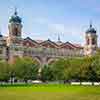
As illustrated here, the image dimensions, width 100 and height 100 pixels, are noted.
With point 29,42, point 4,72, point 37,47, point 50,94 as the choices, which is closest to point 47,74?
point 4,72

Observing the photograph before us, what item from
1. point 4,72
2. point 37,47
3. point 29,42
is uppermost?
point 29,42

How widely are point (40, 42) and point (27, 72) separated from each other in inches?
1450

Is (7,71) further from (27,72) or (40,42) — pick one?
(40,42)

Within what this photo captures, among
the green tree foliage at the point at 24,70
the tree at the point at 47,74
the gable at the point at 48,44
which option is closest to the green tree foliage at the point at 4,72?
the green tree foliage at the point at 24,70

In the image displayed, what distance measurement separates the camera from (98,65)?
61594 millimetres

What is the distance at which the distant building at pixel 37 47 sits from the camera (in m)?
111

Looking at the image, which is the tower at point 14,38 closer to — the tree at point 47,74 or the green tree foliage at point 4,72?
the tree at point 47,74

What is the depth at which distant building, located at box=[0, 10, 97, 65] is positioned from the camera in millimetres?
110562

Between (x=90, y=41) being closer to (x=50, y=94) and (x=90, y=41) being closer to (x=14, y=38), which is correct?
(x=14, y=38)

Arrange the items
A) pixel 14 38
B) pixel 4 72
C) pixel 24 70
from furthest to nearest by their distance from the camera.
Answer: pixel 14 38
pixel 24 70
pixel 4 72

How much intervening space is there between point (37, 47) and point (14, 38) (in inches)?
371

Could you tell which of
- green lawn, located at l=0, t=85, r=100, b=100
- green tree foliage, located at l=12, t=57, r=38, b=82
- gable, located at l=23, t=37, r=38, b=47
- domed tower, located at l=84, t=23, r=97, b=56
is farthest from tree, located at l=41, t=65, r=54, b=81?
green lawn, located at l=0, t=85, r=100, b=100

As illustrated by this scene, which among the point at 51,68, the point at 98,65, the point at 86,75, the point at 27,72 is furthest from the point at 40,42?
the point at 98,65

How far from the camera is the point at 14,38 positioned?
110875 millimetres
